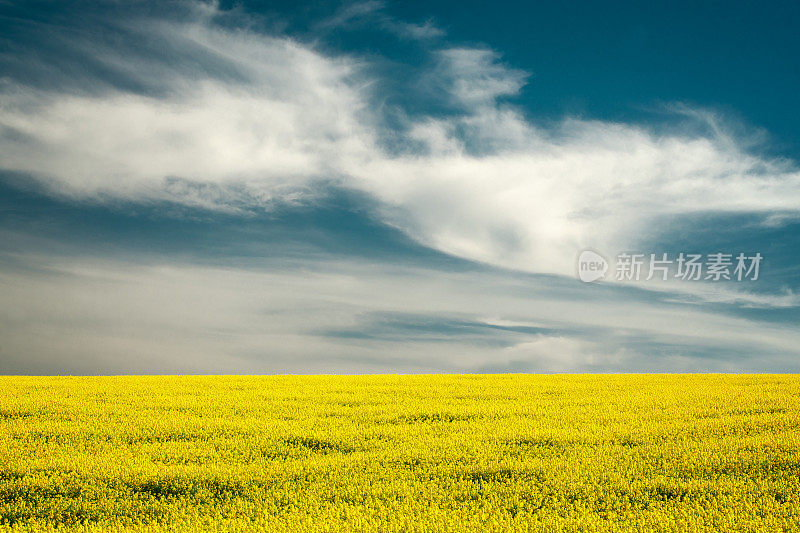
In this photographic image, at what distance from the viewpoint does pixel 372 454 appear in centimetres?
1080

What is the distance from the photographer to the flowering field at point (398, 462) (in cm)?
805

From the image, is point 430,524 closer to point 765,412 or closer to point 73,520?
point 73,520

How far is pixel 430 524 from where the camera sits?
24.8 ft

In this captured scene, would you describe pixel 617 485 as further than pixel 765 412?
No

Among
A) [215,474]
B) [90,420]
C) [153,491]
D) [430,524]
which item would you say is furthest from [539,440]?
[90,420]

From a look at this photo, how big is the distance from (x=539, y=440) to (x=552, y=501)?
342cm

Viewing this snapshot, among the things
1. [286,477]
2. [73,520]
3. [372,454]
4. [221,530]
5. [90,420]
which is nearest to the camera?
[221,530]

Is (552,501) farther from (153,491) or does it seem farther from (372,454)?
(153,491)

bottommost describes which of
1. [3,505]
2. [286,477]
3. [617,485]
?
[3,505]

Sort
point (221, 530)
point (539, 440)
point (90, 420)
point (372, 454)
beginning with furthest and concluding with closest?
point (90, 420) → point (539, 440) → point (372, 454) → point (221, 530)

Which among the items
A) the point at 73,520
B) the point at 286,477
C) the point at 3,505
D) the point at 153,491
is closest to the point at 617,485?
the point at 286,477

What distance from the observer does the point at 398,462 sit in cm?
1042

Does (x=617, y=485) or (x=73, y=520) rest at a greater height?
(x=617, y=485)

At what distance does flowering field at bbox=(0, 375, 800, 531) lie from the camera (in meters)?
8.05
